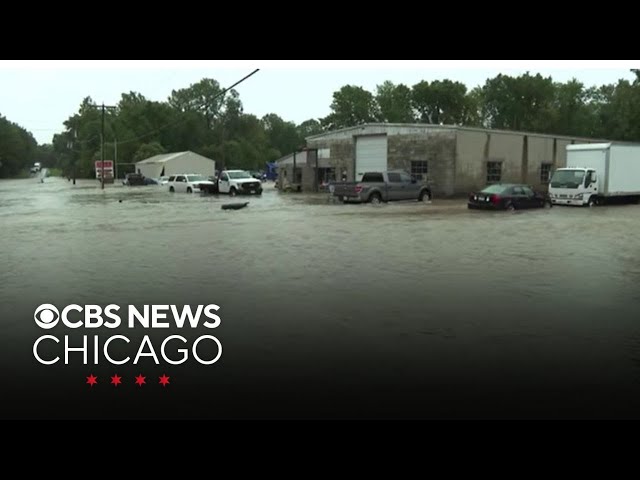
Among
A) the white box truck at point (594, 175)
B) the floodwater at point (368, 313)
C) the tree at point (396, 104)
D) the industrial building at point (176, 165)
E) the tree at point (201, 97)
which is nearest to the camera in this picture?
the floodwater at point (368, 313)

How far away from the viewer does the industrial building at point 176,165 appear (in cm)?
9100

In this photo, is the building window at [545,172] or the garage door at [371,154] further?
the building window at [545,172]

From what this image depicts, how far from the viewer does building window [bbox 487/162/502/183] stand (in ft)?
138

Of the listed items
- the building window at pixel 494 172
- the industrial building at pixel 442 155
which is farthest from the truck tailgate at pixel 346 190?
the building window at pixel 494 172

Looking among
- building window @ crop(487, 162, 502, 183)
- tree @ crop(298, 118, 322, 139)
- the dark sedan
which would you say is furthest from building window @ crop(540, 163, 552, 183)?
tree @ crop(298, 118, 322, 139)

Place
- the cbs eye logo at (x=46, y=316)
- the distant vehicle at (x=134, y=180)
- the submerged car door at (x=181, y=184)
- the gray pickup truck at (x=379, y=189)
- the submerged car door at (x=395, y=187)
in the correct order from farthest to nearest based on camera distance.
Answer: the distant vehicle at (x=134, y=180), the submerged car door at (x=181, y=184), the submerged car door at (x=395, y=187), the gray pickup truck at (x=379, y=189), the cbs eye logo at (x=46, y=316)

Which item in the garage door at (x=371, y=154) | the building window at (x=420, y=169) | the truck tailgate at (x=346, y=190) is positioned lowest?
the truck tailgate at (x=346, y=190)

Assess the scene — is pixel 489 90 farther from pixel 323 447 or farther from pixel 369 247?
pixel 323 447

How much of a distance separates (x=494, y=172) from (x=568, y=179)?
415 inches

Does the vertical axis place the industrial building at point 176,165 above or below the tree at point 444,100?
below

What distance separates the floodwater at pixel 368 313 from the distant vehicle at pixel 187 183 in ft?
93.6

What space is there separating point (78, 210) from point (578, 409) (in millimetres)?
29872

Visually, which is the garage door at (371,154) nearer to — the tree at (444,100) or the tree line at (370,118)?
the tree line at (370,118)

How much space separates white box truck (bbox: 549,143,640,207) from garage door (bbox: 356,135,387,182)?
14205 millimetres
